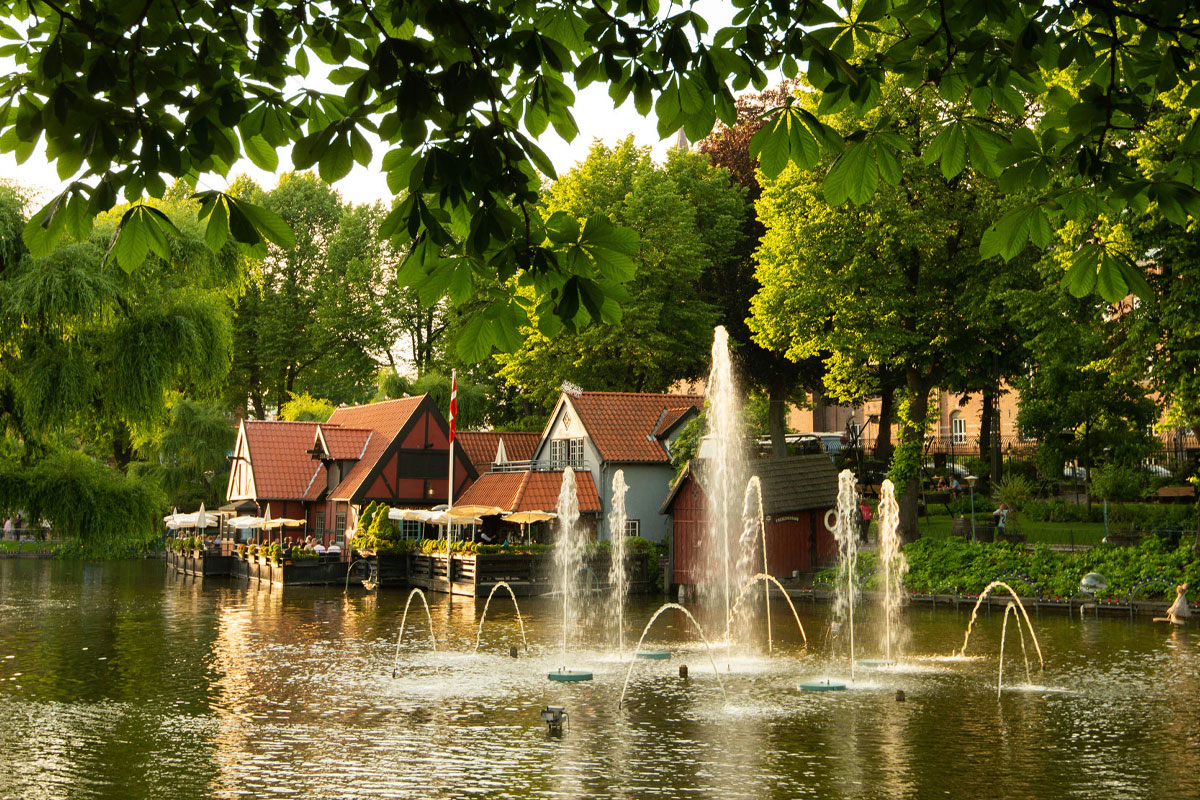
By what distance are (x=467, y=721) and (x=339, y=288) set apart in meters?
56.0

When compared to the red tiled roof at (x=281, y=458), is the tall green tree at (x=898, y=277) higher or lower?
higher

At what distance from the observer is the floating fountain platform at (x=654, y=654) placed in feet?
81.2

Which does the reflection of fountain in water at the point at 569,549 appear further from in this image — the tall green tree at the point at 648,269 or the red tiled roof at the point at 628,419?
A: the tall green tree at the point at 648,269

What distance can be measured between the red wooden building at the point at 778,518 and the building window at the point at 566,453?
7576 millimetres

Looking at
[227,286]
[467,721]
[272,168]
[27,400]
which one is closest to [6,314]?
[27,400]

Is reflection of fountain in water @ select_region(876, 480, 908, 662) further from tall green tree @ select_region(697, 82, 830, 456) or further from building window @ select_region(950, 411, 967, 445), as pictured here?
building window @ select_region(950, 411, 967, 445)

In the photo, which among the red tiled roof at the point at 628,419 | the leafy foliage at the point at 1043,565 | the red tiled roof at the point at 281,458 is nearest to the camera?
the leafy foliage at the point at 1043,565

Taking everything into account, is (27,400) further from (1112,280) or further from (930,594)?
(930,594)

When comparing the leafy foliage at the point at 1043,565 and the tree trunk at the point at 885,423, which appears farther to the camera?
the tree trunk at the point at 885,423

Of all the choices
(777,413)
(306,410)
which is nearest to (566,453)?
(777,413)

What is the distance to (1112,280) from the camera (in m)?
5.17

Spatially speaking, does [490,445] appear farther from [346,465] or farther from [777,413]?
[777,413]

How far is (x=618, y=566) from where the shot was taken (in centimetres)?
4119

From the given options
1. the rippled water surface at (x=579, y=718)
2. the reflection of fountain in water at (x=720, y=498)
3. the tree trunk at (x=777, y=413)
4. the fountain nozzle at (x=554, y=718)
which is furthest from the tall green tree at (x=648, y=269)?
the fountain nozzle at (x=554, y=718)
